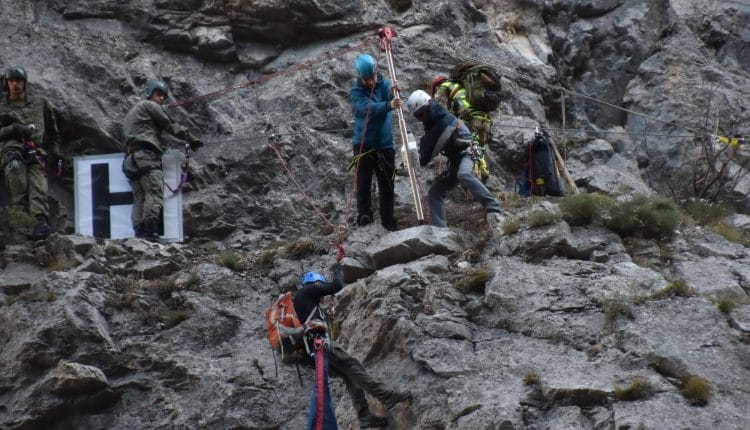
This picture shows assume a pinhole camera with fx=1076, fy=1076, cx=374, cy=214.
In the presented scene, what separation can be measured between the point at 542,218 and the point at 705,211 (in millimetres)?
2378

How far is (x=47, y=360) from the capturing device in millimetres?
10375

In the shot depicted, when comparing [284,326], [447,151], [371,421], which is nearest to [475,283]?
[447,151]

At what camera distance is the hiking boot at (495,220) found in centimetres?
1161

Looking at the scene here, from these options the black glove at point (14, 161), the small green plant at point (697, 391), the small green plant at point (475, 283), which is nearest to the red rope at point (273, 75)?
the black glove at point (14, 161)

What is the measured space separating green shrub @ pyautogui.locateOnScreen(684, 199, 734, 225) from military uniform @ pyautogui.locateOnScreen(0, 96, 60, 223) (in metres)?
7.68

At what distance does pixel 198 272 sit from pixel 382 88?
118 inches

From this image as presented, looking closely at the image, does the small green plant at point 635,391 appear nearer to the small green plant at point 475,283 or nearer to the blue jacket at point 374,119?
the small green plant at point 475,283

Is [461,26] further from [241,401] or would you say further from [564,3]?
[241,401]

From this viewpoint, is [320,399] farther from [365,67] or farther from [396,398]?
[365,67]

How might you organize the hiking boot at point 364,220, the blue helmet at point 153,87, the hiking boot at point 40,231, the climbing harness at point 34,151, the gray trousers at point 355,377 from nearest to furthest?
the gray trousers at point 355,377 < the hiking boot at point 364,220 < the hiking boot at point 40,231 < the climbing harness at point 34,151 < the blue helmet at point 153,87

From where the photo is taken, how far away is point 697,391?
348 inches

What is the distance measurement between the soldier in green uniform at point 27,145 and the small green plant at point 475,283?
513cm

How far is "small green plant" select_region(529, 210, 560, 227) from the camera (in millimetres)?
11281

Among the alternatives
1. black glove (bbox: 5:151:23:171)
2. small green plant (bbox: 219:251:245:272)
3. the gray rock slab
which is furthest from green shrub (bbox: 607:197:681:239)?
black glove (bbox: 5:151:23:171)
